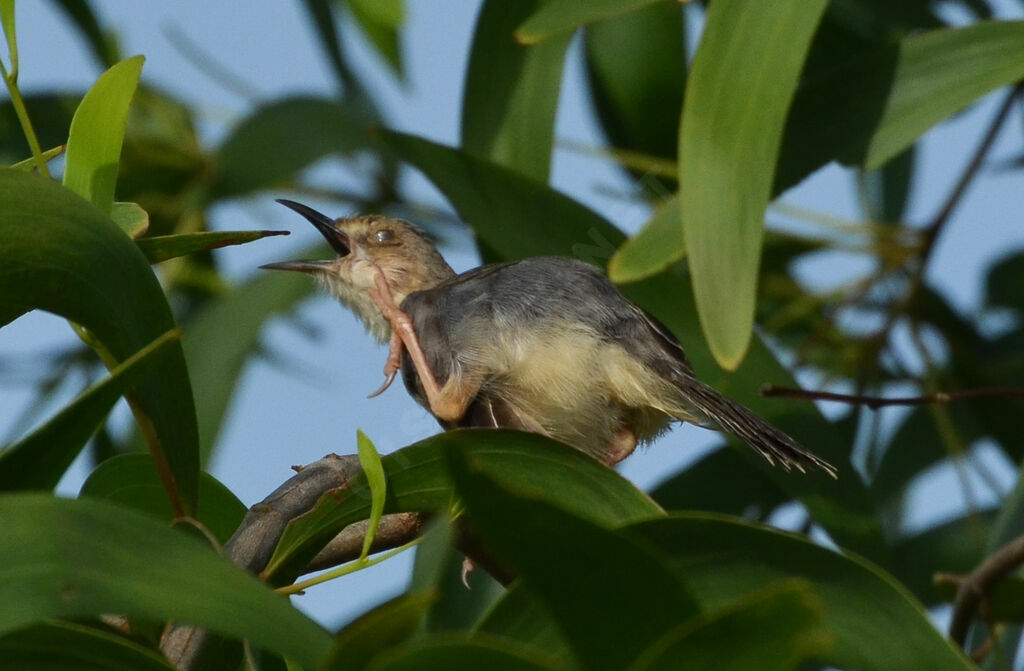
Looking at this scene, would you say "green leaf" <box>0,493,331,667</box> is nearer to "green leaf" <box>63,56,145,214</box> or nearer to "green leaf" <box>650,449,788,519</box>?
"green leaf" <box>63,56,145,214</box>

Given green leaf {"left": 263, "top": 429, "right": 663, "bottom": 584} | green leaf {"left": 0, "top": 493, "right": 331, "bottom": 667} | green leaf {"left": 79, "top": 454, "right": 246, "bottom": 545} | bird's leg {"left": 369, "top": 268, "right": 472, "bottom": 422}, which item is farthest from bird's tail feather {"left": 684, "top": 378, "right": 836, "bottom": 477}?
green leaf {"left": 0, "top": 493, "right": 331, "bottom": 667}

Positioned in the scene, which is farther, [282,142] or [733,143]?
[282,142]

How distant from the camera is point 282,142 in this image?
3021 millimetres

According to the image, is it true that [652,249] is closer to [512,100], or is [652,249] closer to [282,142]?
[512,100]

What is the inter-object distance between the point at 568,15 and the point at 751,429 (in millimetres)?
621

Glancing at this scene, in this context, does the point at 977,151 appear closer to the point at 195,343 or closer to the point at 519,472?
the point at 195,343

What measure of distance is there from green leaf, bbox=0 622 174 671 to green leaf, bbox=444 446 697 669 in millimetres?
306

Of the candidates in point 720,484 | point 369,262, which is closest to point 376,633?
point 369,262

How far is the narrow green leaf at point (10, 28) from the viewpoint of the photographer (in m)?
1.37

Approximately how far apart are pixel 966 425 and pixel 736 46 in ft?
5.86

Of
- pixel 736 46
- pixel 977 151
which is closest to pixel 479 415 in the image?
pixel 736 46

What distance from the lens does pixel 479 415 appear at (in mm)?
2078

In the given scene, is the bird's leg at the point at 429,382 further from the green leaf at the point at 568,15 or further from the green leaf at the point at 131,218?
the green leaf at the point at 131,218

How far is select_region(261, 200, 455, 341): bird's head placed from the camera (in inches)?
101
